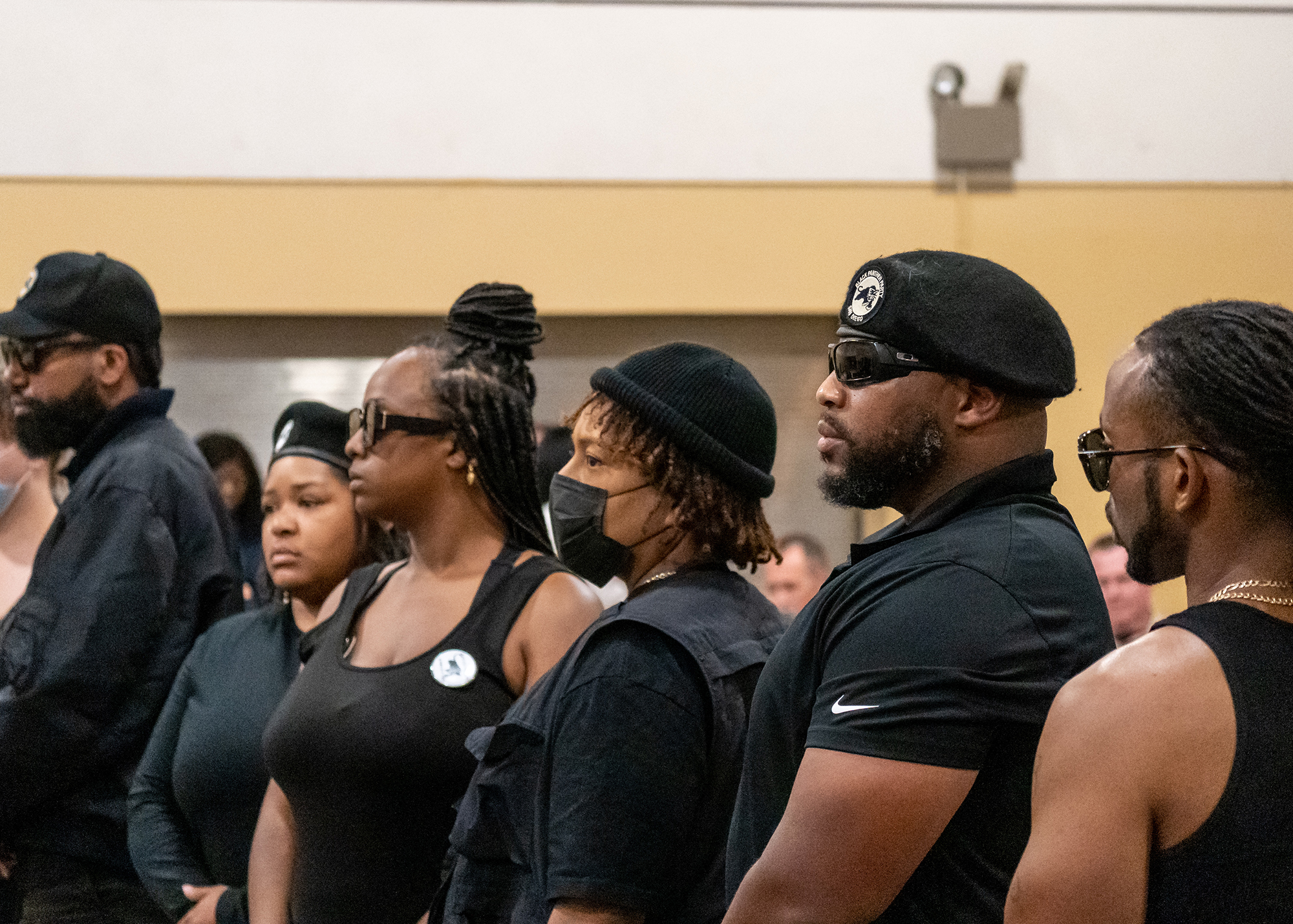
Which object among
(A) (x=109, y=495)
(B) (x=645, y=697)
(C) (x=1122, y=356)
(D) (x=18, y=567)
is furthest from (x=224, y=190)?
(C) (x=1122, y=356)

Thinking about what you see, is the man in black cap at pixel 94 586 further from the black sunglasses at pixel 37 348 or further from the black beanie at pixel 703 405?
the black beanie at pixel 703 405

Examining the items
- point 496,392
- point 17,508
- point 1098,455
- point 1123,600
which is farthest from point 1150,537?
point 1123,600

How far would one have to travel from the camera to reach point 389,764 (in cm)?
252

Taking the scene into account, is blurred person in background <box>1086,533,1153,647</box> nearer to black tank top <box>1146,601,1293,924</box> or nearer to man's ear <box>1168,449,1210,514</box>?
man's ear <box>1168,449,1210,514</box>

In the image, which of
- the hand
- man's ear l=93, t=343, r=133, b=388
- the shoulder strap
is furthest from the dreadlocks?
man's ear l=93, t=343, r=133, b=388

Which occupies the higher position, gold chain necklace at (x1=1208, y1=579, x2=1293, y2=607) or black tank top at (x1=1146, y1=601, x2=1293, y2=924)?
gold chain necklace at (x1=1208, y1=579, x2=1293, y2=607)

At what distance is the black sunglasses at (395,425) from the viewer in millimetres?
2869

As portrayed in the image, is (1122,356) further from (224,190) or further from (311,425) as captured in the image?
(224,190)

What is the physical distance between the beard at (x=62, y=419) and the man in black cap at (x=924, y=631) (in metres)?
2.19

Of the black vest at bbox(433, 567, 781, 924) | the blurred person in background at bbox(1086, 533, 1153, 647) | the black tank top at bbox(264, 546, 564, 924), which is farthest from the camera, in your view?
the blurred person in background at bbox(1086, 533, 1153, 647)

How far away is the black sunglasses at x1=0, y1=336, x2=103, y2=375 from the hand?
4.46ft

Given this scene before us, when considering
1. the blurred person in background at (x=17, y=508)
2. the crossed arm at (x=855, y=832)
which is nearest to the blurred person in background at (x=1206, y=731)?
the crossed arm at (x=855, y=832)

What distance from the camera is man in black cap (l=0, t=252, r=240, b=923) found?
312 cm

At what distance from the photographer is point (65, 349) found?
3.49 m
